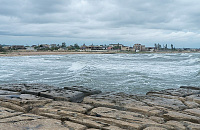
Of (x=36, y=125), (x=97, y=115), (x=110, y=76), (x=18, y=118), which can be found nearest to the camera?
(x=36, y=125)

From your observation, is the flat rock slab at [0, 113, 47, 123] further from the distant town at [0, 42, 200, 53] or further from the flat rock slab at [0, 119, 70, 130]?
the distant town at [0, 42, 200, 53]

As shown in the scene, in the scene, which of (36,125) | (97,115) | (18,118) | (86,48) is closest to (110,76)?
(97,115)

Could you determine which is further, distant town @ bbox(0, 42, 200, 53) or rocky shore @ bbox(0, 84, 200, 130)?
distant town @ bbox(0, 42, 200, 53)

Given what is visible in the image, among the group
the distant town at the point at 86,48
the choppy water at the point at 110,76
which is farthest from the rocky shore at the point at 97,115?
the distant town at the point at 86,48

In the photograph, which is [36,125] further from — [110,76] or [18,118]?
[110,76]

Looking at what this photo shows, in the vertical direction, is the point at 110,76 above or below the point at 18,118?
below

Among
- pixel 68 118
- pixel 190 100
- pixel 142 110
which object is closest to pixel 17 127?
pixel 68 118

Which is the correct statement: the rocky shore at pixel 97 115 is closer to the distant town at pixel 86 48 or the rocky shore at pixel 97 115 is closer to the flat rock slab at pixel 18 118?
the flat rock slab at pixel 18 118

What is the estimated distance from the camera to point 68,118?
137 inches

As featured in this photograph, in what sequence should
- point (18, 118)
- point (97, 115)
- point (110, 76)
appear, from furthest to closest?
point (110, 76)
point (97, 115)
point (18, 118)

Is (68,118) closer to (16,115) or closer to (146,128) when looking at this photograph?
(16,115)

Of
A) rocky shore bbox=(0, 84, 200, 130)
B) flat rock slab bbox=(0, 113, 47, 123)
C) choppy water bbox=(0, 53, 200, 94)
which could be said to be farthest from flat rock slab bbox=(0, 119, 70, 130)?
choppy water bbox=(0, 53, 200, 94)

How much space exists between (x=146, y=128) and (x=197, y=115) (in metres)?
1.52

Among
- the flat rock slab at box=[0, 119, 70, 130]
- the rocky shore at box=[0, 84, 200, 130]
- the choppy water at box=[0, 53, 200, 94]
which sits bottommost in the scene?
the choppy water at box=[0, 53, 200, 94]
